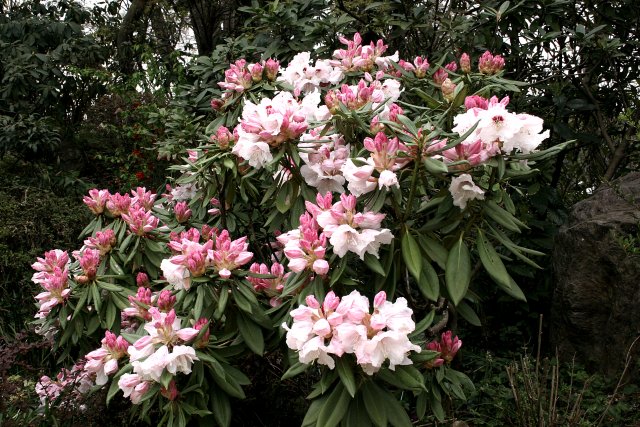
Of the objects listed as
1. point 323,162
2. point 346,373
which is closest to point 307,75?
point 323,162

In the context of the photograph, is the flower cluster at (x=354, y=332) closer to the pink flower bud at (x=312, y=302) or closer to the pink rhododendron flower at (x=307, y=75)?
the pink flower bud at (x=312, y=302)

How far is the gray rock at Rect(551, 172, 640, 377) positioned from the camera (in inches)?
120

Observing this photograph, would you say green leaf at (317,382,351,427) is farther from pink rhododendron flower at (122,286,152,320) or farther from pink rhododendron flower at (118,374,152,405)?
pink rhododendron flower at (122,286,152,320)

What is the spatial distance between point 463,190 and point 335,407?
2.26ft

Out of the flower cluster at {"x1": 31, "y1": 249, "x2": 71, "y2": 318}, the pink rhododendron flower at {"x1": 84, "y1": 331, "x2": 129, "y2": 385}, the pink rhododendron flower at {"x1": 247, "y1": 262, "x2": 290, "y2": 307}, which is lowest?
the pink rhododendron flower at {"x1": 84, "y1": 331, "x2": 129, "y2": 385}

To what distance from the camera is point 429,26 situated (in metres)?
3.65

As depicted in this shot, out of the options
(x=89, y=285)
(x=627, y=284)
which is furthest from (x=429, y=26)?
(x=89, y=285)

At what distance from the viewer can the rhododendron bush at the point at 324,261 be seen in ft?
5.55

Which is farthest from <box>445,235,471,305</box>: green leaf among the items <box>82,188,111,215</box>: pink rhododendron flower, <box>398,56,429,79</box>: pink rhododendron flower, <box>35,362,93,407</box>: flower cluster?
<box>35,362,93,407</box>: flower cluster

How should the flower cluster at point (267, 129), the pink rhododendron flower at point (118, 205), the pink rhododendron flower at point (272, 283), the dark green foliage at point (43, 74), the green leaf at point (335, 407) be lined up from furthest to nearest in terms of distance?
the dark green foliage at point (43, 74), the pink rhododendron flower at point (118, 205), the pink rhododendron flower at point (272, 283), the flower cluster at point (267, 129), the green leaf at point (335, 407)

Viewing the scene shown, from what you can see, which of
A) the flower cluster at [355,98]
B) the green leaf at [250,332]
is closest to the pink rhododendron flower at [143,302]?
the green leaf at [250,332]

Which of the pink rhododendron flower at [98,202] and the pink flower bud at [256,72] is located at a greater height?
the pink flower bud at [256,72]

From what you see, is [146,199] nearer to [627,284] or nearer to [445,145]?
[445,145]

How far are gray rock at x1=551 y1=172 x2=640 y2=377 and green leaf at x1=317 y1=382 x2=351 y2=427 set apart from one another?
6.17 ft
